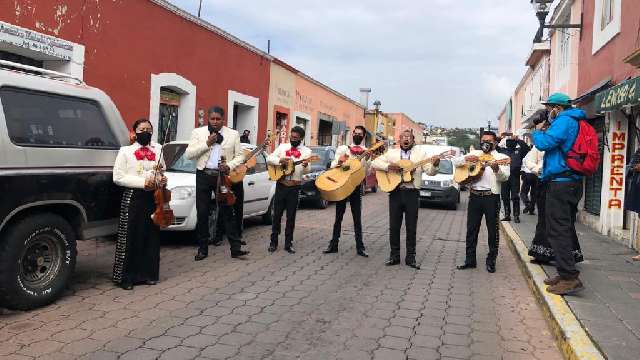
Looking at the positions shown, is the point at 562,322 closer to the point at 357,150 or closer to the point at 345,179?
the point at 345,179

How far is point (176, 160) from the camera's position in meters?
8.78

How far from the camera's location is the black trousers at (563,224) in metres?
5.53

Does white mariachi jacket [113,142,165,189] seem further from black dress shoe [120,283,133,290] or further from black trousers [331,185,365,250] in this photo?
black trousers [331,185,365,250]

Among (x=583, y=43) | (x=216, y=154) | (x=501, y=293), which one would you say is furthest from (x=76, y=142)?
(x=583, y=43)

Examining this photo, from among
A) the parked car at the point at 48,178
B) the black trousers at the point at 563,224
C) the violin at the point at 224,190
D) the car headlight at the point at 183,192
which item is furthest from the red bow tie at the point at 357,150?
the parked car at the point at 48,178

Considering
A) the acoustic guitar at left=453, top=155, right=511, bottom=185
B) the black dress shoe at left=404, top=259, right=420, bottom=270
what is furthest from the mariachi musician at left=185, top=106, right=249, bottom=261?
the acoustic guitar at left=453, top=155, right=511, bottom=185

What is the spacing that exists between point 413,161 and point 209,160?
8.74ft

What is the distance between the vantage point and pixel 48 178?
16.4ft

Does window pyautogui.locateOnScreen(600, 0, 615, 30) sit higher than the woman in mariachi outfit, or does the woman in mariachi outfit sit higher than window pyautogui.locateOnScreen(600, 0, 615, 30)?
window pyautogui.locateOnScreen(600, 0, 615, 30)

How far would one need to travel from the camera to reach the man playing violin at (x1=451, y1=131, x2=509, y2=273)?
23.8ft

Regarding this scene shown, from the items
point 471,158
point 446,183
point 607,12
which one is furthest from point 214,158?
point 446,183

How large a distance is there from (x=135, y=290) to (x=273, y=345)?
2150 mm

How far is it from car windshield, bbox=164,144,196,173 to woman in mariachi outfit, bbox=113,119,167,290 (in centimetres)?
261

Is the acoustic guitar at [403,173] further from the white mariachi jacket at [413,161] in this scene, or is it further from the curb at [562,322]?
the curb at [562,322]
